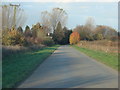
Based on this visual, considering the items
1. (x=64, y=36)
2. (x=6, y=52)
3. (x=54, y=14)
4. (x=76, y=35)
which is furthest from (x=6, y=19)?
(x=64, y=36)

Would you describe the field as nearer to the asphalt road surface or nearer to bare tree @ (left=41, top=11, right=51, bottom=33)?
the asphalt road surface

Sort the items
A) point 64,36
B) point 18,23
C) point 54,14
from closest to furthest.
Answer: point 18,23
point 54,14
point 64,36

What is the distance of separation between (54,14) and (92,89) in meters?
77.2

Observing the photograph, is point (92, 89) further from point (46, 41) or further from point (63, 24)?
point (63, 24)

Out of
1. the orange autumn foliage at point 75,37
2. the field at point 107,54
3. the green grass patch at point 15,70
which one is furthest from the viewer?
the orange autumn foliage at point 75,37

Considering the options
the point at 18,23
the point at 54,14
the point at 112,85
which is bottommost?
the point at 112,85

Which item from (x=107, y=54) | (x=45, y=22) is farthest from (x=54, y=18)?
(x=107, y=54)

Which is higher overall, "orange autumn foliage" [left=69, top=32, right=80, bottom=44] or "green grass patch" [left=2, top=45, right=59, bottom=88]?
"orange autumn foliage" [left=69, top=32, right=80, bottom=44]

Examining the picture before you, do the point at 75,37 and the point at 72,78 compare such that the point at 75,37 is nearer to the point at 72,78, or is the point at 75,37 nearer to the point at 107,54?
the point at 107,54

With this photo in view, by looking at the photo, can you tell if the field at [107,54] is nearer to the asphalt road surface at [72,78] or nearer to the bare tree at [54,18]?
the asphalt road surface at [72,78]

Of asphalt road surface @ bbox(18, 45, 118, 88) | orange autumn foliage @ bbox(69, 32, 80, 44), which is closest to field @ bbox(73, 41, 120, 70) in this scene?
asphalt road surface @ bbox(18, 45, 118, 88)

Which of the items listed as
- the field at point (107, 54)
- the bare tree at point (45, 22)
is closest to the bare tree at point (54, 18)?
the bare tree at point (45, 22)

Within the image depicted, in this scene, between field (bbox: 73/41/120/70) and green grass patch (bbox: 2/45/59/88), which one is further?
field (bbox: 73/41/120/70)

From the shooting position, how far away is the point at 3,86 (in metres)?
7.95
